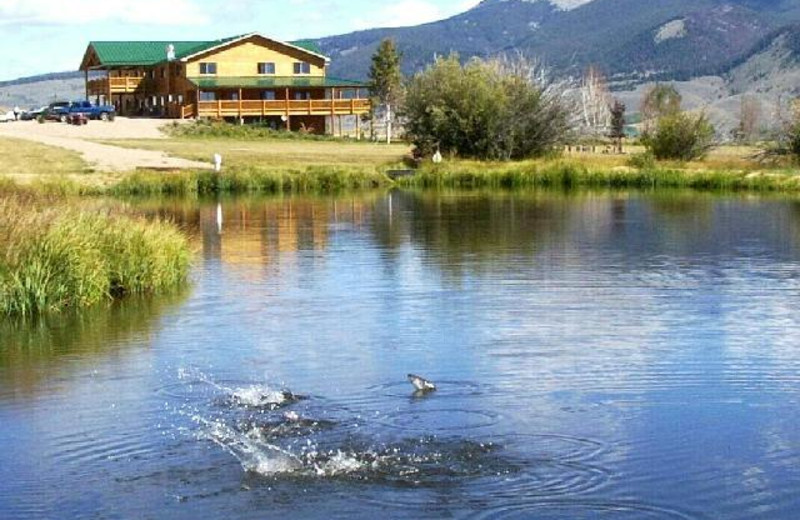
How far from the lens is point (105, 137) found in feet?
265

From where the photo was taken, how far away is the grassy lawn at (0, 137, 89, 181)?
192 feet

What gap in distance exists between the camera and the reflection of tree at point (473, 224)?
3522 cm

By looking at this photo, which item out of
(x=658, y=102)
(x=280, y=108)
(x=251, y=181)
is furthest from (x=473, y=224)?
(x=658, y=102)

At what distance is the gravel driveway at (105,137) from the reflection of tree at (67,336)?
35.2 metres

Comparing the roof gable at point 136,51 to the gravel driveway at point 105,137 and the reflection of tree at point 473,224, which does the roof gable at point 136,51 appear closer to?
the gravel driveway at point 105,137

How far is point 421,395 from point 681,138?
52.7 m

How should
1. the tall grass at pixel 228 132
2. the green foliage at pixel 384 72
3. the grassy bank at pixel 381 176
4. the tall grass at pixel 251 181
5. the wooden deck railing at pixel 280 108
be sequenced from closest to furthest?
the tall grass at pixel 251 181
the grassy bank at pixel 381 176
the tall grass at pixel 228 132
the wooden deck railing at pixel 280 108
the green foliage at pixel 384 72

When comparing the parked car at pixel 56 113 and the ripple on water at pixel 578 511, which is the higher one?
the parked car at pixel 56 113

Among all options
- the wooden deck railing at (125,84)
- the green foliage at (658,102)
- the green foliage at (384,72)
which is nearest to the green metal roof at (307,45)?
the green foliage at (384,72)

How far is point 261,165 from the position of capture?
2489 inches

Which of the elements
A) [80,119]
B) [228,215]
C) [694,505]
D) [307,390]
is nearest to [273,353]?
[307,390]

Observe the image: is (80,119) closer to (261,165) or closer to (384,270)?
(261,165)

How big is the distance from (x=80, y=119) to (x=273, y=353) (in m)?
74.0

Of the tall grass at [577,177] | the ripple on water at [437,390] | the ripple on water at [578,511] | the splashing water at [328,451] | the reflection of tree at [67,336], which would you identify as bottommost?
the ripple on water at [578,511]
